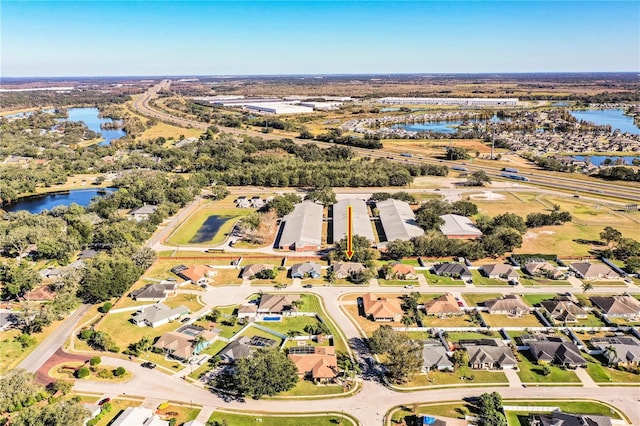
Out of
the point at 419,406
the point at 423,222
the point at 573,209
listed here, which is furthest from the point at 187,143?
the point at 419,406

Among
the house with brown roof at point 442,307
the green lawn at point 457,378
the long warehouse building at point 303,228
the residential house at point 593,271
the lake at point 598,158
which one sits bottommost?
the green lawn at point 457,378

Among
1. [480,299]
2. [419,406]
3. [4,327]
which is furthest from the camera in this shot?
[480,299]

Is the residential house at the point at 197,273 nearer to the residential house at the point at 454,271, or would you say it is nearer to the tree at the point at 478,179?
the residential house at the point at 454,271

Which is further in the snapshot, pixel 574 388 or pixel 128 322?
pixel 128 322

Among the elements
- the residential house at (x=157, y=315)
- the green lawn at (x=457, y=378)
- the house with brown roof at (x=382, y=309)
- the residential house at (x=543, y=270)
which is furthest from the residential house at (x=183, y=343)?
the residential house at (x=543, y=270)

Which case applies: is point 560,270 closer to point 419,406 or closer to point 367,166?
point 419,406

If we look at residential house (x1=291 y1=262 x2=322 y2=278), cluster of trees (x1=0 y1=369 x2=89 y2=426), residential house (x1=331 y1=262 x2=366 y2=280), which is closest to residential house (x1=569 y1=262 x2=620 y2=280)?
residential house (x1=331 y1=262 x2=366 y2=280)
